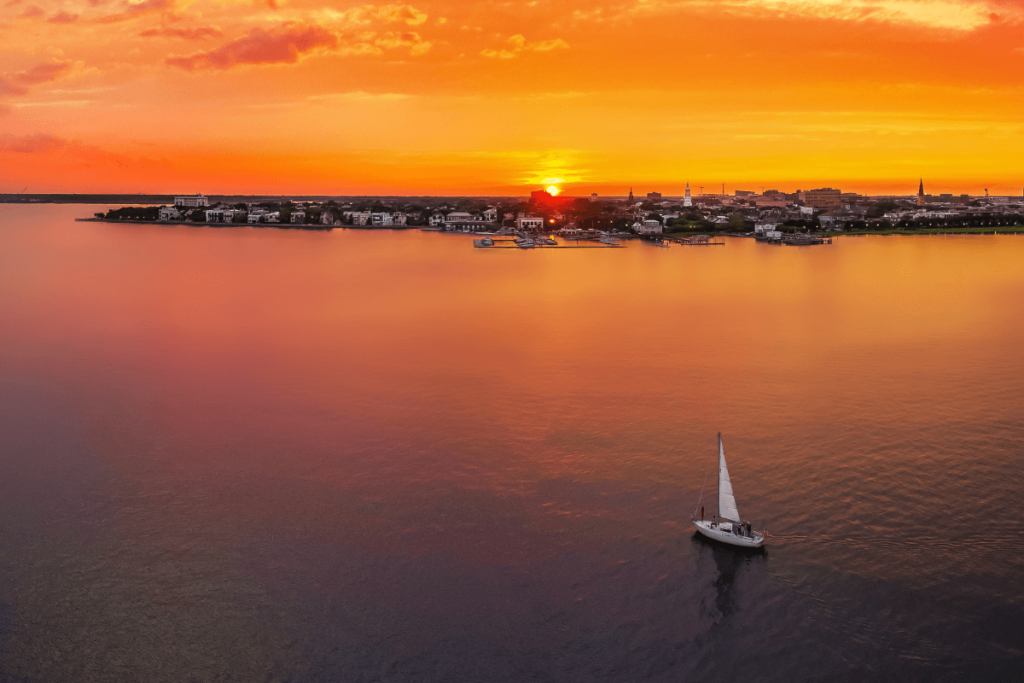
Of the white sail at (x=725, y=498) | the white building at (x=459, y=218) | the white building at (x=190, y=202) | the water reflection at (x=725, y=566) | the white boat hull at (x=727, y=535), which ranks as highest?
the white building at (x=190, y=202)

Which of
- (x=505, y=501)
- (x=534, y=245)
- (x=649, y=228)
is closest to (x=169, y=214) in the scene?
(x=534, y=245)

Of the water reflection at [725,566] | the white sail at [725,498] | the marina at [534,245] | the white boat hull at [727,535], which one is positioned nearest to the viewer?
the water reflection at [725,566]

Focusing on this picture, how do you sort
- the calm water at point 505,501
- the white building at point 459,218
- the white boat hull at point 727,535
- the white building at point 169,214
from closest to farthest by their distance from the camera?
the calm water at point 505,501
the white boat hull at point 727,535
the white building at point 459,218
the white building at point 169,214

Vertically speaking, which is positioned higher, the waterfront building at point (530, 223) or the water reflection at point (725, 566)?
the waterfront building at point (530, 223)

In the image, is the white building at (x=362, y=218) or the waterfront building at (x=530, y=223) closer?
the waterfront building at (x=530, y=223)

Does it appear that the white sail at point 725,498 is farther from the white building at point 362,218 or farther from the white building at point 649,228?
the white building at point 362,218

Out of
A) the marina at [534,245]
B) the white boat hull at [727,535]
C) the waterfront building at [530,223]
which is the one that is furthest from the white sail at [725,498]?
the waterfront building at [530,223]
